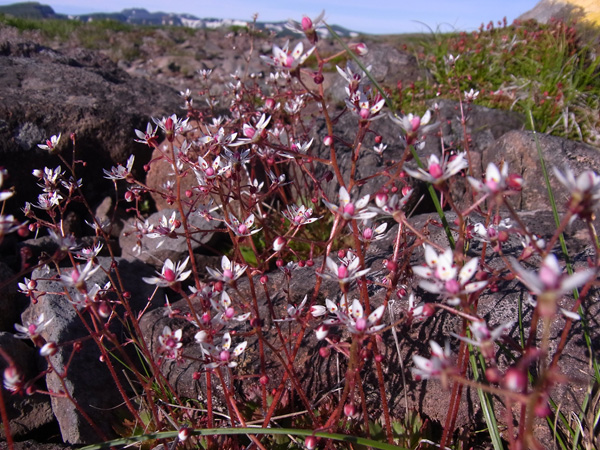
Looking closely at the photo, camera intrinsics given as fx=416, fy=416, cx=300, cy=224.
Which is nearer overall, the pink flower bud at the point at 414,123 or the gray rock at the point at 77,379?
the pink flower bud at the point at 414,123

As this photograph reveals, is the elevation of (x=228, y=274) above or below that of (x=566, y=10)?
below

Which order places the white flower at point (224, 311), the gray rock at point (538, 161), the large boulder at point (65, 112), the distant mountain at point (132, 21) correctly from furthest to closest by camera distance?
1. the distant mountain at point (132, 21)
2. the large boulder at point (65, 112)
3. the gray rock at point (538, 161)
4. the white flower at point (224, 311)

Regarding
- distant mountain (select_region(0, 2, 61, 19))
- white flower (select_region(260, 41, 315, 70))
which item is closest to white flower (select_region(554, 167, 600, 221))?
white flower (select_region(260, 41, 315, 70))

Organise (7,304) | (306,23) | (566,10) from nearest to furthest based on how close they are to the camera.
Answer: (306,23) → (7,304) → (566,10)

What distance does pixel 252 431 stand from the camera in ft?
4.73

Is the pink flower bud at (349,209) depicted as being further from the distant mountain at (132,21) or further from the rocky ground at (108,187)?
the distant mountain at (132,21)

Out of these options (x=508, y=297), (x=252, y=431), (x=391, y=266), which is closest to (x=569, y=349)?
(x=508, y=297)

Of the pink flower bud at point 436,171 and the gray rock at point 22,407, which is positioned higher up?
the pink flower bud at point 436,171

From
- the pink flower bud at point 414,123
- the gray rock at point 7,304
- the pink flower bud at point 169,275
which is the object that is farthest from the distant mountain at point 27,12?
the pink flower bud at point 414,123

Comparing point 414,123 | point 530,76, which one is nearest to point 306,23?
point 414,123

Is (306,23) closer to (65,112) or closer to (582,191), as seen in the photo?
(582,191)

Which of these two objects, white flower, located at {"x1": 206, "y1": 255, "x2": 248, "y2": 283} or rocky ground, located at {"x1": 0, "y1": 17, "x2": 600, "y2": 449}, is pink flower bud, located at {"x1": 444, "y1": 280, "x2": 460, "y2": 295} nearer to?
rocky ground, located at {"x1": 0, "y1": 17, "x2": 600, "y2": 449}

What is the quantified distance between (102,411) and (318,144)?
10.0ft

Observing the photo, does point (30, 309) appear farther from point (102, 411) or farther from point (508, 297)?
point (508, 297)
